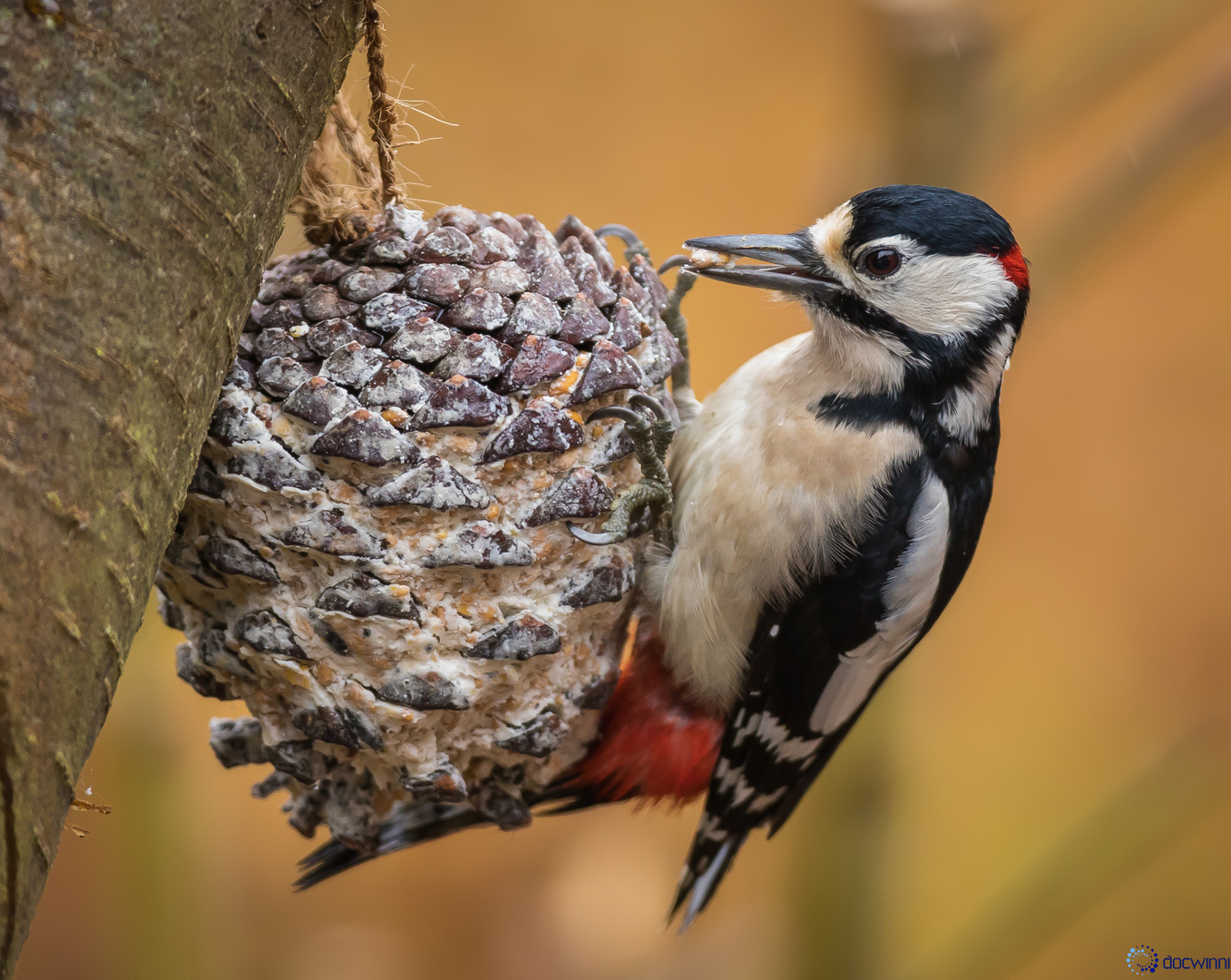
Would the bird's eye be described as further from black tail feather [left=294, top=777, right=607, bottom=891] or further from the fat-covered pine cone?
black tail feather [left=294, top=777, right=607, bottom=891]

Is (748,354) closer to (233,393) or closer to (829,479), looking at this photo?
(829,479)

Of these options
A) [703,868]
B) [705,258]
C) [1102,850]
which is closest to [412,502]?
[705,258]

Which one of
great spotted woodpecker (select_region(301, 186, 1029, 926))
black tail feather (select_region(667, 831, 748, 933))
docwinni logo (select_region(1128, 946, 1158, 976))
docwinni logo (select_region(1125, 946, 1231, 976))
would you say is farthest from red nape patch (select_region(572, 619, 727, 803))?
docwinni logo (select_region(1128, 946, 1158, 976))

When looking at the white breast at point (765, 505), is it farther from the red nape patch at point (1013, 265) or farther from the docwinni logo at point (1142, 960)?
the docwinni logo at point (1142, 960)

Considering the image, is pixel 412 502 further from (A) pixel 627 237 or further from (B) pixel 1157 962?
(B) pixel 1157 962

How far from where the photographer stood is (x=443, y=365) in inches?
35.2

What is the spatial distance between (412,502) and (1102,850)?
1359 millimetres

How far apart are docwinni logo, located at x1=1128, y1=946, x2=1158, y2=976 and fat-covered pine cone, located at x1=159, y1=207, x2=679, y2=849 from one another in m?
2.30

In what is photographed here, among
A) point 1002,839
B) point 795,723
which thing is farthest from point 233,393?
point 1002,839

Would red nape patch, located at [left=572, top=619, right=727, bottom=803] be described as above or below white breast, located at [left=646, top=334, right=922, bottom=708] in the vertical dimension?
below

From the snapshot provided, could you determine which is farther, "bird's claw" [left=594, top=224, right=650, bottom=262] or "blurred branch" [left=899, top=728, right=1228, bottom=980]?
"blurred branch" [left=899, top=728, right=1228, bottom=980]

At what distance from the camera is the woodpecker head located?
3.76 ft

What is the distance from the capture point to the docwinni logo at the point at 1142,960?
8.47 feet

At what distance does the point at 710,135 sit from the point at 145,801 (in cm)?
224
